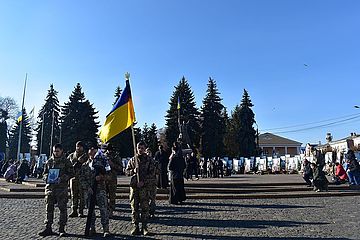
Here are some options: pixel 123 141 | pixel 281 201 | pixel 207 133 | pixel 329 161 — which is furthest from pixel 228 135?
pixel 281 201

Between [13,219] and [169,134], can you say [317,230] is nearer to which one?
[13,219]

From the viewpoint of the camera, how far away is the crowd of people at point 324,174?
17.4m

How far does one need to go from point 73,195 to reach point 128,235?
3576 mm

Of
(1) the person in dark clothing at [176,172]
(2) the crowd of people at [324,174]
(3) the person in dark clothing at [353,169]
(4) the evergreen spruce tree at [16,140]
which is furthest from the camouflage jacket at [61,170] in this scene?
(4) the evergreen spruce tree at [16,140]

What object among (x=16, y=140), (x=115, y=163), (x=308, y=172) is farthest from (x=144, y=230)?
(x=16, y=140)

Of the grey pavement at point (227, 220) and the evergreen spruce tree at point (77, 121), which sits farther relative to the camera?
the evergreen spruce tree at point (77, 121)

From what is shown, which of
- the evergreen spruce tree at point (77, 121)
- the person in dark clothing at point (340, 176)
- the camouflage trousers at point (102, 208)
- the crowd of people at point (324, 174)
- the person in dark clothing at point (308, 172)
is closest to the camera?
the camouflage trousers at point (102, 208)

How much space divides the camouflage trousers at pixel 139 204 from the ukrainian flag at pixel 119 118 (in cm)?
159

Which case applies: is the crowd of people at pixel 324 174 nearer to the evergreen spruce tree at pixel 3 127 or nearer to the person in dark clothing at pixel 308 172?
the person in dark clothing at pixel 308 172

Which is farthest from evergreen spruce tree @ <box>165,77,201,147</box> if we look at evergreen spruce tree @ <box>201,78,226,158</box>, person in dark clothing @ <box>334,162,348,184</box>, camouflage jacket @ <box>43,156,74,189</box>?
camouflage jacket @ <box>43,156,74,189</box>

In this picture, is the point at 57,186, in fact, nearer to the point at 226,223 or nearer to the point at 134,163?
the point at 134,163

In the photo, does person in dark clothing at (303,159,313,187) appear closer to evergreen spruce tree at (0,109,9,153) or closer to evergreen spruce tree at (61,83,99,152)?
evergreen spruce tree at (61,83,99,152)

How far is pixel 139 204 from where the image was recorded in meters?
8.74

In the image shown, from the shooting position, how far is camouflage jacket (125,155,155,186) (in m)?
8.83
